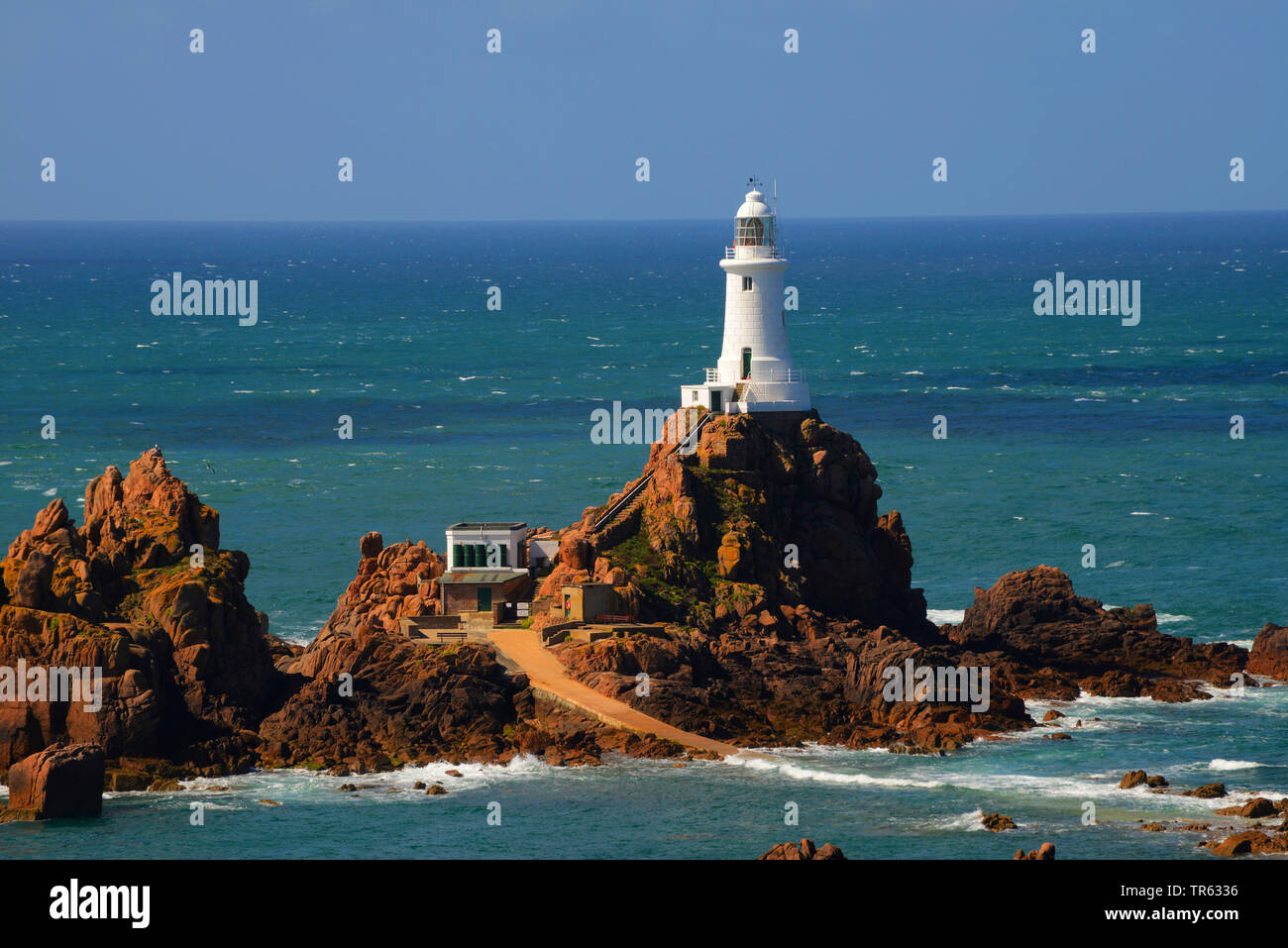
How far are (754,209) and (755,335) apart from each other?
4923 millimetres

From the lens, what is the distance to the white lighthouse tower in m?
81.4

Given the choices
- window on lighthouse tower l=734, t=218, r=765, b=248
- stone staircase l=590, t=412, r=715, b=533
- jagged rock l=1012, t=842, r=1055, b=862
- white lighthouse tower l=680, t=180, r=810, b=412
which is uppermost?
window on lighthouse tower l=734, t=218, r=765, b=248

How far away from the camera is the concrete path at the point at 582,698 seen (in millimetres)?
66625

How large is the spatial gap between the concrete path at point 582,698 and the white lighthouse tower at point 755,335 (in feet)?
46.1

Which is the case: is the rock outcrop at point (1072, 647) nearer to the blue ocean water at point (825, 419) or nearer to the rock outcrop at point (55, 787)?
the blue ocean water at point (825, 419)

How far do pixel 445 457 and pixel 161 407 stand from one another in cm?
3732

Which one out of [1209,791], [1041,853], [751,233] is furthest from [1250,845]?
[751,233]

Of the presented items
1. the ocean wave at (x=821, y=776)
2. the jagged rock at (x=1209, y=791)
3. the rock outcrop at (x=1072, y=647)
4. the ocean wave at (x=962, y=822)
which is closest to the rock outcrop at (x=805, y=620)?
the rock outcrop at (x=1072, y=647)

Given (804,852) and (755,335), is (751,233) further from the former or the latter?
(804,852)

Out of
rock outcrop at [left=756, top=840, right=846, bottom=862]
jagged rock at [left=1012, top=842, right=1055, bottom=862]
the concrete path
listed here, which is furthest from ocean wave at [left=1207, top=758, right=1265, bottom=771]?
rock outcrop at [left=756, top=840, right=846, bottom=862]

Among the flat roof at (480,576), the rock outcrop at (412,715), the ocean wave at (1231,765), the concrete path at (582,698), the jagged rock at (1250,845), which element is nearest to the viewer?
the jagged rock at (1250,845)

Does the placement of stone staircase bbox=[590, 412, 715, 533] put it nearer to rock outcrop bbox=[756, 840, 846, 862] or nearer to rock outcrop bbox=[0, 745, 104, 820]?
rock outcrop bbox=[0, 745, 104, 820]

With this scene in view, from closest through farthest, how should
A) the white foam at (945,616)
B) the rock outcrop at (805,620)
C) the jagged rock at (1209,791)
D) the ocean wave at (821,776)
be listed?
the jagged rock at (1209,791) < the ocean wave at (821,776) < the rock outcrop at (805,620) < the white foam at (945,616)

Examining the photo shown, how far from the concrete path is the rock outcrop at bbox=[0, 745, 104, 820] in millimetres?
15080
